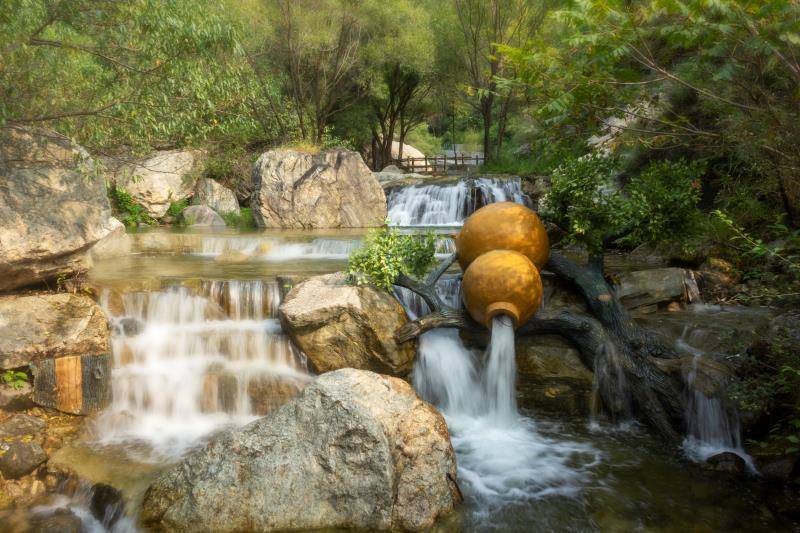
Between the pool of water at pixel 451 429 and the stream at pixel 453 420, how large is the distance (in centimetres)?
1

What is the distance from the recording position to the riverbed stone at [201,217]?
1838 cm

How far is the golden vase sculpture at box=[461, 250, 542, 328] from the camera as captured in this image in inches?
240

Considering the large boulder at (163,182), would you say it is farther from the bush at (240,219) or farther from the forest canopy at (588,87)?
the forest canopy at (588,87)

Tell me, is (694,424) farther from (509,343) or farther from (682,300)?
(682,300)

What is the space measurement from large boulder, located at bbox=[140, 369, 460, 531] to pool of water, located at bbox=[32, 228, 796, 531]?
0.33m

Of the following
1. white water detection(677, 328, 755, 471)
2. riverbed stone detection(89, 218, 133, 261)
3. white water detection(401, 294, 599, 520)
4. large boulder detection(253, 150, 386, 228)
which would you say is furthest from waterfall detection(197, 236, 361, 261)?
white water detection(677, 328, 755, 471)

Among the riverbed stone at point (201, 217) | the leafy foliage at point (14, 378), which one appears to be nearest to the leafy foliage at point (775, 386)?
the leafy foliage at point (14, 378)

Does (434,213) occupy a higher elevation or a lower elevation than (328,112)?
lower

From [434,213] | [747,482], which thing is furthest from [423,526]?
[434,213]

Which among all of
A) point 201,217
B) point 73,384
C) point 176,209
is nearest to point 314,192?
point 201,217

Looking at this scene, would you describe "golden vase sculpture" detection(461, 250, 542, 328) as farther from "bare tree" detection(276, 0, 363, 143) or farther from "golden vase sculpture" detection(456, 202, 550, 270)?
"bare tree" detection(276, 0, 363, 143)

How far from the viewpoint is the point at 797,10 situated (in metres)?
4.36

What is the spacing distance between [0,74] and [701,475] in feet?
28.4

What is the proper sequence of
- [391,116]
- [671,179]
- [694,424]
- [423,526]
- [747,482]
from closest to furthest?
[423,526], [747,482], [694,424], [671,179], [391,116]
